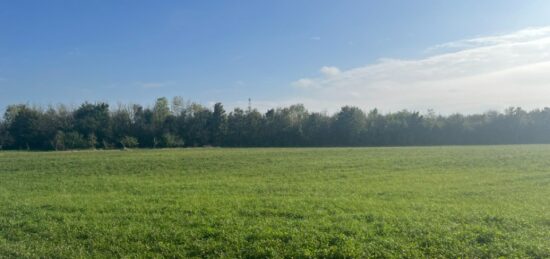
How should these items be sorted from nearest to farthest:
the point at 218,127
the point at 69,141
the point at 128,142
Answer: the point at 69,141, the point at 128,142, the point at 218,127

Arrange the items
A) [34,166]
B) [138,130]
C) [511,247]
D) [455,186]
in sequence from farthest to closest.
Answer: [138,130], [34,166], [455,186], [511,247]

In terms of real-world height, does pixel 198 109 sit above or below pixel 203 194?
above

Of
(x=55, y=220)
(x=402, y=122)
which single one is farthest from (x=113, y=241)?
(x=402, y=122)

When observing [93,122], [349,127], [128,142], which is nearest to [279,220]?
[128,142]

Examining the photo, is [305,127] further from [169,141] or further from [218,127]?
[169,141]

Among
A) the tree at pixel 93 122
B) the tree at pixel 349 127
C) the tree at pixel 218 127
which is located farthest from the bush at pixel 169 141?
the tree at pixel 349 127

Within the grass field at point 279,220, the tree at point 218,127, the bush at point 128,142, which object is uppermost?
the tree at point 218,127

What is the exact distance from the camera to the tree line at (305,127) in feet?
298

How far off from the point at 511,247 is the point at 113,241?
1038 cm

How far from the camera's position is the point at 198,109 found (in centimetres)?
10031

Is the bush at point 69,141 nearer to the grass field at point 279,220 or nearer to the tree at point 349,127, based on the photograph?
the tree at point 349,127

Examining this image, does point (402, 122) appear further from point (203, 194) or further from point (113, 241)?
point (113, 241)

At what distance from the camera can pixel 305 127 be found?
10044 centimetres

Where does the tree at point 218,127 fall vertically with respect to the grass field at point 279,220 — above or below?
above
